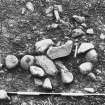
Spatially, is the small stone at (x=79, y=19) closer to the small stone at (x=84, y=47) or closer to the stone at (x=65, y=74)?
the small stone at (x=84, y=47)

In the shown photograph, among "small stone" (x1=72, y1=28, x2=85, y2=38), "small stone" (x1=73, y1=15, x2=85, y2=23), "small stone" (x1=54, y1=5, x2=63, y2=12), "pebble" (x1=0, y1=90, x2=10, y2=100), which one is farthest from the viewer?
"small stone" (x1=54, y1=5, x2=63, y2=12)

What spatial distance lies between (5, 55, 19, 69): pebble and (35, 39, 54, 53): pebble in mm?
209

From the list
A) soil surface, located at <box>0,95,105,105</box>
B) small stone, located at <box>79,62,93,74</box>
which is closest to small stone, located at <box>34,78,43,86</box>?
soil surface, located at <box>0,95,105,105</box>

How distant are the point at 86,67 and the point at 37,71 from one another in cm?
38

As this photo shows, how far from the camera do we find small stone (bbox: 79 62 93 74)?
255 centimetres

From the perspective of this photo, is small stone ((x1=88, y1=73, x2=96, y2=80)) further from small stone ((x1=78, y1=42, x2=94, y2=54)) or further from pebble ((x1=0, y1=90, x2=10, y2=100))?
pebble ((x1=0, y1=90, x2=10, y2=100))

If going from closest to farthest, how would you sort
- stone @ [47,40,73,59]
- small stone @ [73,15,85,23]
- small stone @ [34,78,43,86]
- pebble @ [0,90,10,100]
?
pebble @ [0,90,10,100] < small stone @ [34,78,43,86] < stone @ [47,40,73,59] < small stone @ [73,15,85,23]

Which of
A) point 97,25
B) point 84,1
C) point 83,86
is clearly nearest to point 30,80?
point 83,86

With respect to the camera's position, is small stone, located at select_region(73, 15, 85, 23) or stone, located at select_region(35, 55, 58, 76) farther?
small stone, located at select_region(73, 15, 85, 23)

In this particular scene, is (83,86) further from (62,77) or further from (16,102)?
(16,102)

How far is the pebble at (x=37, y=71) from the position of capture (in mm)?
2488

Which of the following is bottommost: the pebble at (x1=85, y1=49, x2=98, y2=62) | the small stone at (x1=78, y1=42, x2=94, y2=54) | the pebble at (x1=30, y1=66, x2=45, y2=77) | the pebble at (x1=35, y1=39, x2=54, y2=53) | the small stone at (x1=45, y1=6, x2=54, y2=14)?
the pebble at (x1=30, y1=66, x2=45, y2=77)

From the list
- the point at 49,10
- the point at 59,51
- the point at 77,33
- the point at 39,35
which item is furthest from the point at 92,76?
the point at 49,10

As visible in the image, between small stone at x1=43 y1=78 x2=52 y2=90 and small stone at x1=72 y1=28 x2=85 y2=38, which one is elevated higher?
small stone at x1=72 y1=28 x2=85 y2=38
